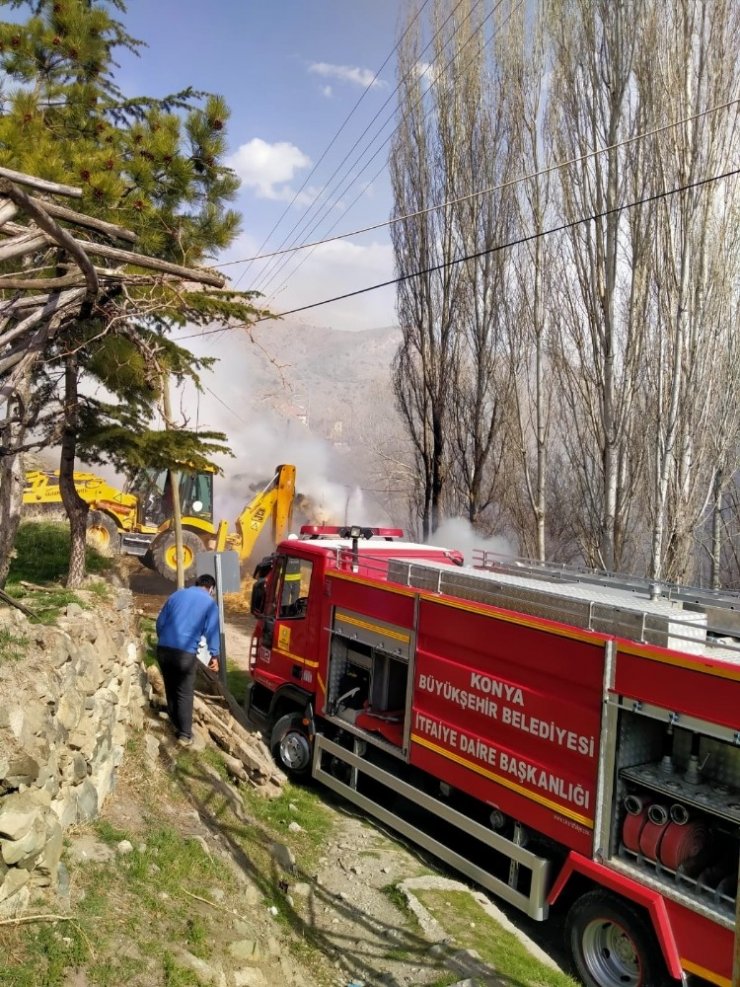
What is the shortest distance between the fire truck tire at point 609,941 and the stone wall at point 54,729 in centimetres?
338

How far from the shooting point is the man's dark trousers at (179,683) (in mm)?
6953

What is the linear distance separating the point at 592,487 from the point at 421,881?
11117 mm

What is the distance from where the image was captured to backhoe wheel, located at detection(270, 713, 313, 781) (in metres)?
7.76

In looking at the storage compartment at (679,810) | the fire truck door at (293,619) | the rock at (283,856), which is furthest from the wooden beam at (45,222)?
the rock at (283,856)

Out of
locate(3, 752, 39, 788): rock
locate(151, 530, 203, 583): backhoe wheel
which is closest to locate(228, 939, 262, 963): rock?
locate(3, 752, 39, 788): rock

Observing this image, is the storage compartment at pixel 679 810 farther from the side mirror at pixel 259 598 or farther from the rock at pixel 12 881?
the side mirror at pixel 259 598

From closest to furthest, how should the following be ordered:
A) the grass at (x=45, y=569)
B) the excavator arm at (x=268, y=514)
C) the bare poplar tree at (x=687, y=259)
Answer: the grass at (x=45, y=569) → the bare poplar tree at (x=687, y=259) → the excavator arm at (x=268, y=514)

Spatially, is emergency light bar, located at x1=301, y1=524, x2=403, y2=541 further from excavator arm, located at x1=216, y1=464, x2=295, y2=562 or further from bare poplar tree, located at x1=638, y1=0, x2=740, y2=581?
excavator arm, located at x1=216, y1=464, x2=295, y2=562

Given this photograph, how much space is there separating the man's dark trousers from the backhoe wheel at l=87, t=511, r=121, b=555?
935 cm

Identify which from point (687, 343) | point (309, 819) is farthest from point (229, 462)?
point (309, 819)

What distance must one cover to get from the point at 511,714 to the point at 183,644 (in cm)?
333

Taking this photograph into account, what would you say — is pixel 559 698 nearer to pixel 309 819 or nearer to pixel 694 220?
pixel 309 819

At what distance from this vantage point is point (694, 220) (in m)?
12.1

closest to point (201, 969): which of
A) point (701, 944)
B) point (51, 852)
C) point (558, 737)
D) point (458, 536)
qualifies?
point (51, 852)
